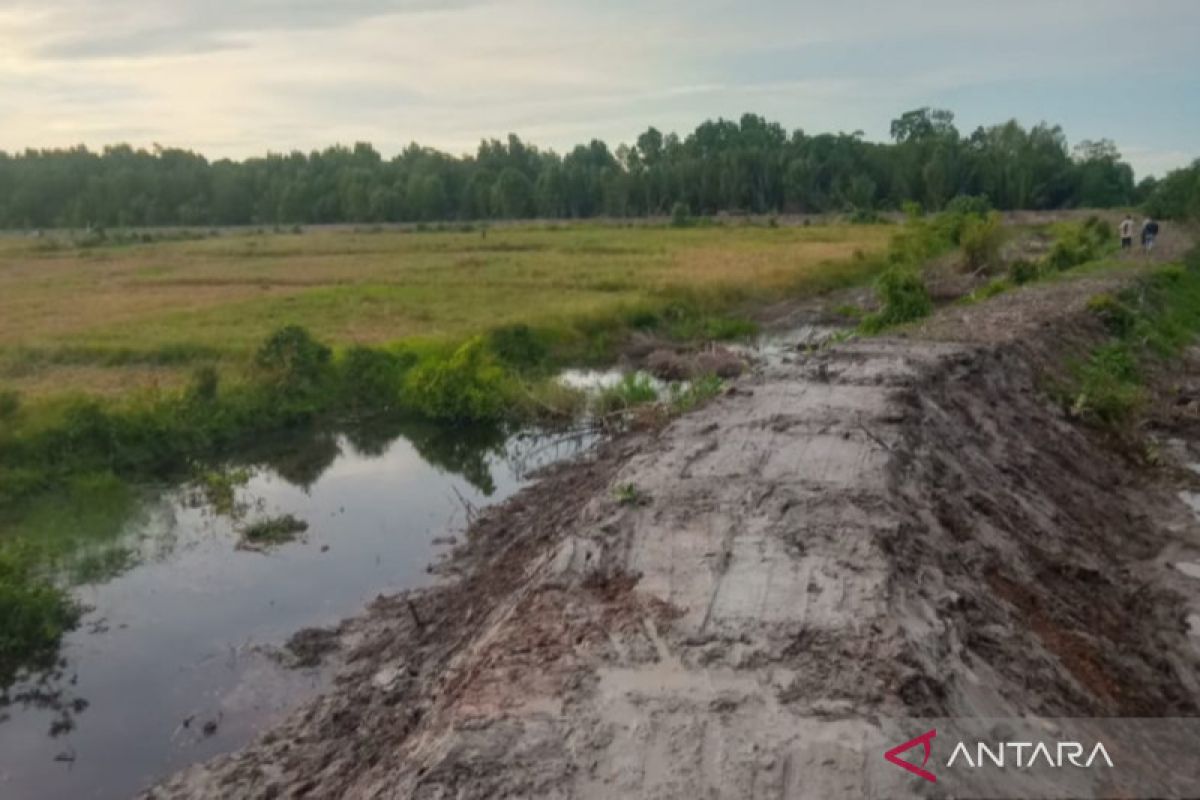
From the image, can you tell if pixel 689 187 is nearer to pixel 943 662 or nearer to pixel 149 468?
pixel 149 468

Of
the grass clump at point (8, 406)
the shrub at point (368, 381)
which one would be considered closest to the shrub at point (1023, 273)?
the shrub at point (368, 381)

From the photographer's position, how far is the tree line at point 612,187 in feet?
237

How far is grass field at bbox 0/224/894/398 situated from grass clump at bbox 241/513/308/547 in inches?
277

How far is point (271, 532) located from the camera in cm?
1324

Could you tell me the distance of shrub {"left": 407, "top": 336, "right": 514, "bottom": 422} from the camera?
18917mm

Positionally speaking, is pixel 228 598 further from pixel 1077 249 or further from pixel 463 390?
pixel 1077 249

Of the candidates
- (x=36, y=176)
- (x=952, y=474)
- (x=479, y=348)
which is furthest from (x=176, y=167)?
(x=952, y=474)

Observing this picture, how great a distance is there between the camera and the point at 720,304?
97.4 feet

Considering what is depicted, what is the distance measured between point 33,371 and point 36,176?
2909 inches

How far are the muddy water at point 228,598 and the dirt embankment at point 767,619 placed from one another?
0.80m

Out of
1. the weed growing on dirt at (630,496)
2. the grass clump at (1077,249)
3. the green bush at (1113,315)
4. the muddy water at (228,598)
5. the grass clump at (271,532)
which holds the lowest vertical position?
the muddy water at (228,598)

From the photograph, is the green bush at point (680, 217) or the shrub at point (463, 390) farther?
the green bush at point (680, 217)

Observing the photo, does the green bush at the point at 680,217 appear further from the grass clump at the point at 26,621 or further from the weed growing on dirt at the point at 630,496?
the weed growing on dirt at the point at 630,496

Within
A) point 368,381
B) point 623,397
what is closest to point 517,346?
point 368,381
